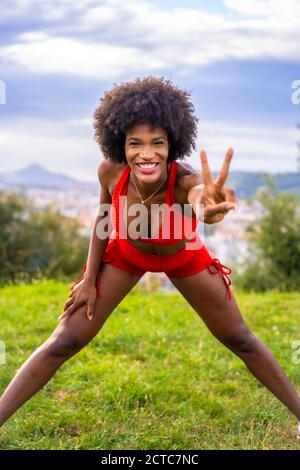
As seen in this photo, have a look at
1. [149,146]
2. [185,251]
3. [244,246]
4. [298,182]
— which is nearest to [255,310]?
[185,251]

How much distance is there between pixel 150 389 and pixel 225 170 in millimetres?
2200

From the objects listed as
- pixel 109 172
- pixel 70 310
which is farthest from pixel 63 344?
pixel 109 172

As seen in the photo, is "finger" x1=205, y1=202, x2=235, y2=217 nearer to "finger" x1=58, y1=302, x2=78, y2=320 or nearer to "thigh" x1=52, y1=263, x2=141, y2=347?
"thigh" x1=52, y1=263, x2=141, y2=347

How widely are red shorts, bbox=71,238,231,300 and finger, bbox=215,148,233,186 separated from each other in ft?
2.43

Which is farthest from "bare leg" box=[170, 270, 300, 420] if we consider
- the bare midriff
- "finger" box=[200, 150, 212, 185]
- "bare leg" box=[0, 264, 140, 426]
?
"finger" box=[200, 150, 212, 185]

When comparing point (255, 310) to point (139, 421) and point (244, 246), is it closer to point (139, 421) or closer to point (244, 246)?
point (139, 421)

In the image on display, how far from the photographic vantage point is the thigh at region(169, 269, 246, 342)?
3570mm

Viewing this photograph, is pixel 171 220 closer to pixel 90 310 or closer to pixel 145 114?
pixel 145 114

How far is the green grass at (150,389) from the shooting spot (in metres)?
3.93

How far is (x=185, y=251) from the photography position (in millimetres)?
3488

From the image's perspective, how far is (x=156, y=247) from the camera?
11.2 feet

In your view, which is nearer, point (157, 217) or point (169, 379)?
point (157, 217)
